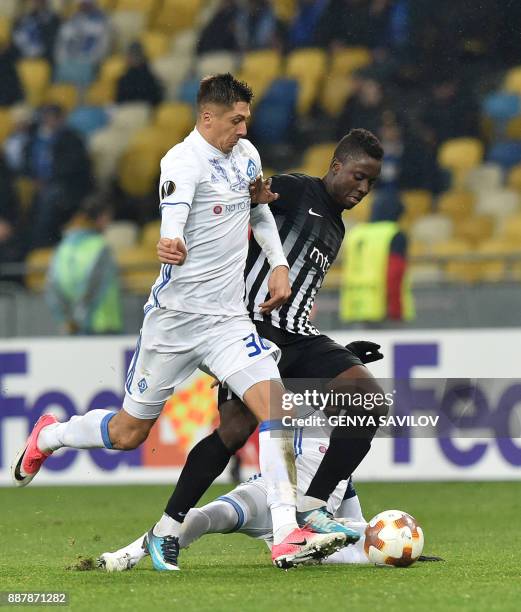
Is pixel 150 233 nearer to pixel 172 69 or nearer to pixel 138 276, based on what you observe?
pixel 138 276

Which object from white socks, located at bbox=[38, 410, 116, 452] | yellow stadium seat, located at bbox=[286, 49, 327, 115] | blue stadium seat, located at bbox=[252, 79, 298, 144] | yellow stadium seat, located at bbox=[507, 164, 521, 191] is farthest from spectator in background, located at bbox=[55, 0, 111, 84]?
white socks, located at bbox=[38, 410, 116, 452]

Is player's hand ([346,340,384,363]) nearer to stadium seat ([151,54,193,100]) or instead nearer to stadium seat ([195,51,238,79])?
stadium seat ([195,51,238,79])

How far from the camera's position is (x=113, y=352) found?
10.5 m

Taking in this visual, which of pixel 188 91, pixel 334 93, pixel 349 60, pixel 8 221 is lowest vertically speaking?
pixel 8 221

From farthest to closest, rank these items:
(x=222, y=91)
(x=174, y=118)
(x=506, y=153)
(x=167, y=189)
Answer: (x=174, y=118) → (x=506, y=153) → (x=222, y=91) → (x=167, y=189)

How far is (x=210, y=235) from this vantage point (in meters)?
5.51

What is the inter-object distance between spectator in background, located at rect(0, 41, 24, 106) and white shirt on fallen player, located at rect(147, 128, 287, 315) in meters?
10.1

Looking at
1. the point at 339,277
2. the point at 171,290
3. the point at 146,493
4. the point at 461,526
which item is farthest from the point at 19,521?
the point at 339,277

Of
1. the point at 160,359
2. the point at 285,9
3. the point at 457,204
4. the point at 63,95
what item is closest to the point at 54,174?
the point at 63,95

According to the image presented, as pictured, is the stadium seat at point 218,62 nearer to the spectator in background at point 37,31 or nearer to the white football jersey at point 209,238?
the spectator in background at point 37,31

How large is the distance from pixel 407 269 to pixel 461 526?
12.5 feet

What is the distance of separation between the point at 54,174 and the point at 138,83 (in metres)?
1.68

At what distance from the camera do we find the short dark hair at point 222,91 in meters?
5.48

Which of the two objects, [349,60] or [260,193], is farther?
[349,60]
